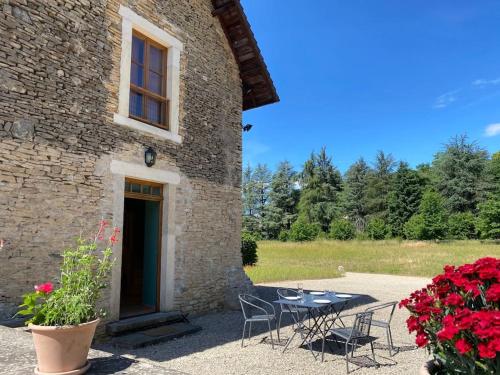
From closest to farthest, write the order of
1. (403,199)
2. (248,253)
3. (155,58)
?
(155,58) < (248,253) < (403,199)

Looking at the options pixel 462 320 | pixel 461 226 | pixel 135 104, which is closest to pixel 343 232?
pixel 461 226

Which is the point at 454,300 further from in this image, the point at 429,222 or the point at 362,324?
the point at 429,222

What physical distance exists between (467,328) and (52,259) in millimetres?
5113

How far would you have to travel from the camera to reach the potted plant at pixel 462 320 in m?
2.15

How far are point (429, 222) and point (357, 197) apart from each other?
12.4 meters

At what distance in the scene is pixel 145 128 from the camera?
6.96 meters

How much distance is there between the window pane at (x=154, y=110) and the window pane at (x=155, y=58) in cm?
67

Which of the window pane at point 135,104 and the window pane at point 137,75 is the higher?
the window pane at point 137,75

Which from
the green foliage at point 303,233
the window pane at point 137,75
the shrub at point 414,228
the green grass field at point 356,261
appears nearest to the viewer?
the window pane at point 137,75

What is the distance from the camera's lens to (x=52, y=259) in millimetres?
5414

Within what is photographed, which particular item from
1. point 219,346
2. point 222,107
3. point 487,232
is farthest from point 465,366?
point 487,232

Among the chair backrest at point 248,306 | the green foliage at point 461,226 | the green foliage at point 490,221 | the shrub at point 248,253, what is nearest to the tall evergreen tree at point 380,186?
the green foliage at point 461,226

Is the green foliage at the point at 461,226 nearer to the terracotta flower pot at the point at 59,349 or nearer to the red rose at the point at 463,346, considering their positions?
the red rose at the point at 463,346

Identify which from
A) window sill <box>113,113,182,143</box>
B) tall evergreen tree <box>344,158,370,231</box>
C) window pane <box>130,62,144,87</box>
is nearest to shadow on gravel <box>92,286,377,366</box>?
window sill <box>113,113,182,143</box>
